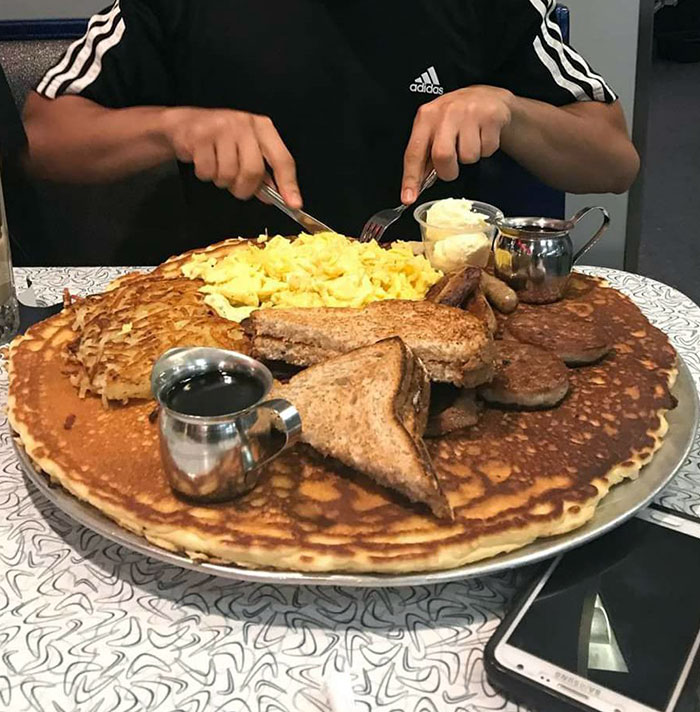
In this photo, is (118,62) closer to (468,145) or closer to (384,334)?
(468,145)

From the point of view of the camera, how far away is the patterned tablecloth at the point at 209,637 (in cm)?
97

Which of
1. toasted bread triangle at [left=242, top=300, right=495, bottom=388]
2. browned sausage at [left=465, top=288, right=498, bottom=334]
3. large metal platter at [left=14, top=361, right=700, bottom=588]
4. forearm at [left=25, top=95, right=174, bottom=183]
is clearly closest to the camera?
large metal platter at [left=14, top=361, right=700, bottom=588]

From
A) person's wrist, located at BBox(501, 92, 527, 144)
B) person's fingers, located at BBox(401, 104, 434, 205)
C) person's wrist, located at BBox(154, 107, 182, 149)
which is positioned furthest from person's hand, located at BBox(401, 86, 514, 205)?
person's wrist, located at BBox(154, 107, 182, 149)

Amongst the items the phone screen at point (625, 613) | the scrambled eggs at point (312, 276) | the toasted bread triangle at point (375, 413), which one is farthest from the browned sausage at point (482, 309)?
the phone screen at point (625, 613)

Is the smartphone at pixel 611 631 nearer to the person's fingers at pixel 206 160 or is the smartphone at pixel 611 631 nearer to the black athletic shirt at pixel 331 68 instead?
the person's fingers at pixel 206 160

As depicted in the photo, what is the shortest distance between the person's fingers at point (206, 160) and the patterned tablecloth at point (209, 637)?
1.06 m

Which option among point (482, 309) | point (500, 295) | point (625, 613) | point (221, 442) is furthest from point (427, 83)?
point (625, 613)

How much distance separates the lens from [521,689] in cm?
94

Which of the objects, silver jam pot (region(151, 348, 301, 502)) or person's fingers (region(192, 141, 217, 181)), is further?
person's fingers (region(192, 141, 217, 181))

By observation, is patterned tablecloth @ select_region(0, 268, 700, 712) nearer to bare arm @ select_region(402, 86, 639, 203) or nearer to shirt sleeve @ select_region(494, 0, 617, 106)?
bare arm @ select_region(402, 86, 639, 203)

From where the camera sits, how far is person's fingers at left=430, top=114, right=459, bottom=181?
195cm

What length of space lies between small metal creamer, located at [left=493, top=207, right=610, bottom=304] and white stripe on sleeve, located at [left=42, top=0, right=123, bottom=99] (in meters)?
1.43

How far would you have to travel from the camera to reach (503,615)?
1.10 m

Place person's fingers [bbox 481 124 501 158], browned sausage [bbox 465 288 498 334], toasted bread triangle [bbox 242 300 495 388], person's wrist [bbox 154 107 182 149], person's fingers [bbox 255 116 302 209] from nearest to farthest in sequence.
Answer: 1. toasted bread triangle [bbox 242 300 495 388]
2. browned sausage [bbox 465 288 498 334]
3. person's fingers [bbox 255 116 302 209]
4. person's fingers [bbox 481 124 501 158]
5. person's wrist [bbox 154 107 182 149]
